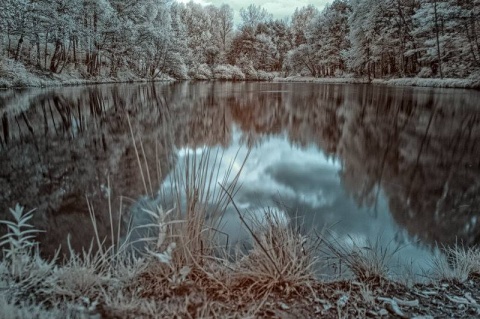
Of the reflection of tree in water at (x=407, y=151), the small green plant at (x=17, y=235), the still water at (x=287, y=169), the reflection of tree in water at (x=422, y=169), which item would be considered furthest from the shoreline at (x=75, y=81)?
the small green plant at (x=17, y=235)

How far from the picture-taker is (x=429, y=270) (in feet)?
7.42

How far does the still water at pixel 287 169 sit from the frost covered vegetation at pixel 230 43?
12.3 metres

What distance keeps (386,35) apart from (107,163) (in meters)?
26.9

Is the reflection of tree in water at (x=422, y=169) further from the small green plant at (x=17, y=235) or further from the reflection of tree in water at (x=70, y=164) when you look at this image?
the small green plant at (x=17, y=235)

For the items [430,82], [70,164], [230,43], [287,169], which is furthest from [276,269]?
[230,43]

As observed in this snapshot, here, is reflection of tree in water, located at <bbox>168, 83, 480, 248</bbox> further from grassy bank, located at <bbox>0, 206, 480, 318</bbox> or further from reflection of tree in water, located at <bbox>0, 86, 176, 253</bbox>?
reflection of tree in water, located at <bbox>0, 86, 176, 253</bbox>

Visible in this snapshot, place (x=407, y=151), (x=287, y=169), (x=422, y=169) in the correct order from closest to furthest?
1. (x=422, y=169)
2. (x=287, y=169)
3. (x=407, y=151)

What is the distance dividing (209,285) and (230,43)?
50.7 meters

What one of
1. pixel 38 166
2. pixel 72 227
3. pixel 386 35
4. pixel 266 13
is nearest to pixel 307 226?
pixel 72 227

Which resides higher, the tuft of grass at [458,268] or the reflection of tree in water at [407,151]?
the reflection of tree in water at [407,151]

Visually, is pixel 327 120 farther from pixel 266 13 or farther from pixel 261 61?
pixel 266 13

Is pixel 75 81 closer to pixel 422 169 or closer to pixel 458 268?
pixel 422 169

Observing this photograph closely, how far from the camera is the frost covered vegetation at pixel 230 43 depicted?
19.2 metres

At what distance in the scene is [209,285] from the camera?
1.79m
